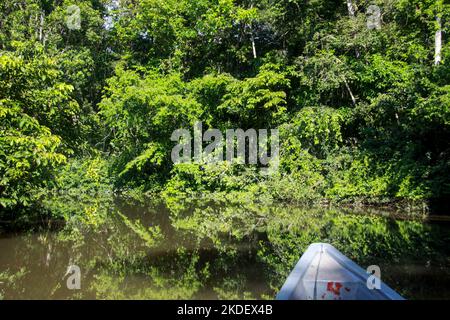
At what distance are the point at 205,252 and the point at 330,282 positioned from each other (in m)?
3.43

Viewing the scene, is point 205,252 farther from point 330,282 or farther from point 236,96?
point 236,96

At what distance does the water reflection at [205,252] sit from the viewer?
5316mm

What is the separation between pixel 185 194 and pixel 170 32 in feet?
25.5

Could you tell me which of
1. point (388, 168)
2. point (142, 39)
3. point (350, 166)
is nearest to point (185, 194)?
point (350, 166)

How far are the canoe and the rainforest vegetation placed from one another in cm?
498

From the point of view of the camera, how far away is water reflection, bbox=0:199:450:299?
5.32 meters

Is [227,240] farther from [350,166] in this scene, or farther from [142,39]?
[142,39]

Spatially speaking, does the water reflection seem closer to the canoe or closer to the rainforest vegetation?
the canoe

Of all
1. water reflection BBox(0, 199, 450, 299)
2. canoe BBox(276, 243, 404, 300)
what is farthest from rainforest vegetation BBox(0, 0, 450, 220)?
canoe BBox(276, 243, 404, 300)

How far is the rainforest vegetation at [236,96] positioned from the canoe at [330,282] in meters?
4.98

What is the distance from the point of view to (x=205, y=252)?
7301 millimetres

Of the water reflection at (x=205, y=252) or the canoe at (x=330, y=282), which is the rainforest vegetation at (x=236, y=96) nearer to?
the water reflection at (x=205, y=252)

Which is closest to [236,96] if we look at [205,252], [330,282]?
[205,252]

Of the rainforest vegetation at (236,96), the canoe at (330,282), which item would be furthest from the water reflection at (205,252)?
the rainforest vegetation at (236,96)
